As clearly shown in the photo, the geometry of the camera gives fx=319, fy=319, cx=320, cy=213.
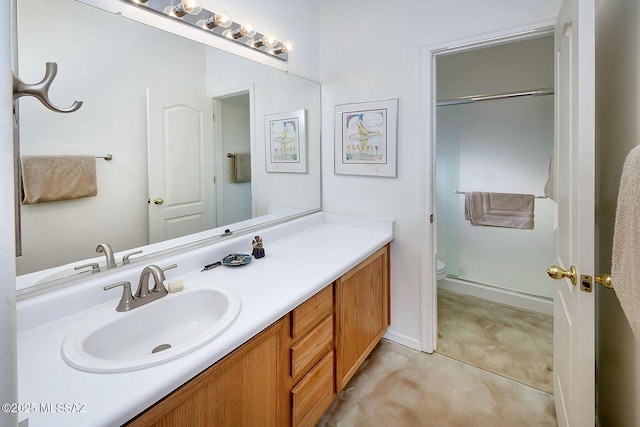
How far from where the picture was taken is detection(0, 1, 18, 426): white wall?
345mm

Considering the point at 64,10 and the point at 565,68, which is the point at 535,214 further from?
the point at 64,10

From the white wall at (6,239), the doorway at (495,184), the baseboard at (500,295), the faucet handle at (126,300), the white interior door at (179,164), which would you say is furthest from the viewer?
the baseboard at (500,295)

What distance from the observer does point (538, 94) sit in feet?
7.77

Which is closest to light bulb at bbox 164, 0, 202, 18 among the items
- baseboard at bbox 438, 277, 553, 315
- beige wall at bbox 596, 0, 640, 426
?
beige wall at bbox 596, 0, 640, 426

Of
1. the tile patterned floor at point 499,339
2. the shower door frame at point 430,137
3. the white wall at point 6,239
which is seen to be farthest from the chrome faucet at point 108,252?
the tile patterned floor at point 499,339

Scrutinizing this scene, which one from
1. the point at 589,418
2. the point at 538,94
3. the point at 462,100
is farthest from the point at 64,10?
the point at 538,94

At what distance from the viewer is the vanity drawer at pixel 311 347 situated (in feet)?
3.88

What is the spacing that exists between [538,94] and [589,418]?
86.4 inches

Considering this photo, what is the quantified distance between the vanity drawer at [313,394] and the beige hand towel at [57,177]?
1068 mm

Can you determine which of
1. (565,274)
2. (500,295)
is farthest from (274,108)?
(500,295)

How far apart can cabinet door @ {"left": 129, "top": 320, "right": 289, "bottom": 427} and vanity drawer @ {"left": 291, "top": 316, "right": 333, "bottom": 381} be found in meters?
0.08

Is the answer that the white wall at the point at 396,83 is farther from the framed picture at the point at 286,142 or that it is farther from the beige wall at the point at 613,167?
the beige wall at the point at 613,167

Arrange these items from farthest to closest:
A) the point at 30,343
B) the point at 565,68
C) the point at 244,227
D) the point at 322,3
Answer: the point at 322,3 → the point at 244,227 → the point at 565,68 → the point at 30,343

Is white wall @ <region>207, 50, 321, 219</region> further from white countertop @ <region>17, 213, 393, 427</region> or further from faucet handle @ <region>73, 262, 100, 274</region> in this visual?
faucet handle @ <region>73, 262, 100, 274</region>
